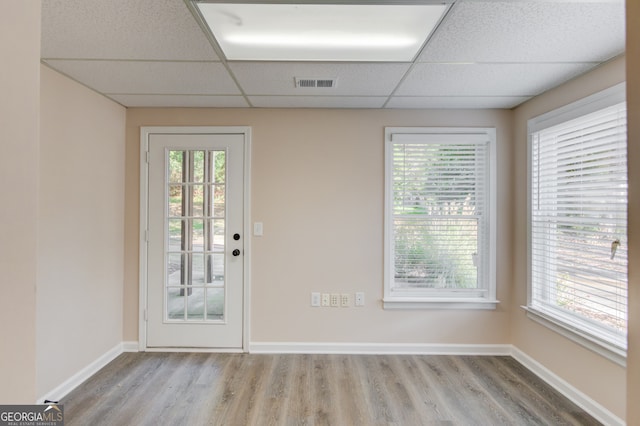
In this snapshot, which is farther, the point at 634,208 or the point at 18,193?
the point at 634,208

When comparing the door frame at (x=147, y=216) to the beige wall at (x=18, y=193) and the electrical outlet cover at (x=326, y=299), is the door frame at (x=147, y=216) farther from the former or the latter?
the beige wall at (x=18, y=193)

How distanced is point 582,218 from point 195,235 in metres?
Result: 3.09

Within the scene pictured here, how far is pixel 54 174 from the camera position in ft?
7.07

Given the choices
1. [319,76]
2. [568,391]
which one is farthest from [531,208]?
[319,76]

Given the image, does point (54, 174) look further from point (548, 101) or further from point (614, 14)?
point (548, 101)

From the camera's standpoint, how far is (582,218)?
2.14 m

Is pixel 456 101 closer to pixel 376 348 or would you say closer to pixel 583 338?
pixel 583 338

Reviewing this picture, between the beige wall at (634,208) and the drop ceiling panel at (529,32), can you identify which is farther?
the drop ceiling panel at (529,32)

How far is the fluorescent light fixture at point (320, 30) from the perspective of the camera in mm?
1540

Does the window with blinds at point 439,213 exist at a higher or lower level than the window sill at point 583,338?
higher

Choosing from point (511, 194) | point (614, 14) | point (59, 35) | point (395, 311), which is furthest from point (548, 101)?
point (59, 35)

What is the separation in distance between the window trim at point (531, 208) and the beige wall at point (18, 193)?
2.71 meters

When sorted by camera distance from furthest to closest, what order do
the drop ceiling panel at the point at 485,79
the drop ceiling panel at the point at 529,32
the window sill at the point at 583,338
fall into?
the drop ceiling panel at the point at 485,79, the window sill at the point at 583,338, the drop ceiling panel at the point at 529,32

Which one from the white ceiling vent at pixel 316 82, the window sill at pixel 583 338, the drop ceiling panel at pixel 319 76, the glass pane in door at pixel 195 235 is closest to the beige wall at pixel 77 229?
the glass pane in door at pixel 195 235
